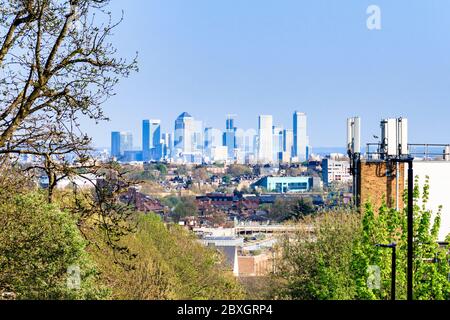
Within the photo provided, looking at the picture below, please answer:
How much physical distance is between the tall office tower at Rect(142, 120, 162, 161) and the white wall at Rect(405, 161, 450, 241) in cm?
1362

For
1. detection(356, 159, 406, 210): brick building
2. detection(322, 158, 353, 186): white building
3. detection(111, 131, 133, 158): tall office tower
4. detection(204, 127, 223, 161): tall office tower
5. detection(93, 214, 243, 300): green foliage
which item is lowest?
detection(93, 214, 243, 300): green foliage

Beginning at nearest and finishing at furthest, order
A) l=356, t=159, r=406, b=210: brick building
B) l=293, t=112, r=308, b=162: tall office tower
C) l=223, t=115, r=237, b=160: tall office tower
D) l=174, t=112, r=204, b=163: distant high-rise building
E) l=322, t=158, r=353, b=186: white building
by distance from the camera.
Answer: l=356, t=159, r=406, b=210: brick building, l=174, t=112, r=204, b=163: distant high-rise building, l=293, t=112, r=308, b=162: tall office tower, l=223, t=115, r=237, b=160: tall office tower, l=322, t=158, r=353, b=186: white building

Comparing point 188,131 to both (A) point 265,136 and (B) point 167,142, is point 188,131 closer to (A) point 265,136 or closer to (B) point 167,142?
(B) point 167,142

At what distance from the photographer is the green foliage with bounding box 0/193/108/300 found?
872cm

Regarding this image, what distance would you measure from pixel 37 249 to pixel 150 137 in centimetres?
3064

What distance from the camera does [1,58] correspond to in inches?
267

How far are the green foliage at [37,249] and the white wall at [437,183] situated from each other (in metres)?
12.7

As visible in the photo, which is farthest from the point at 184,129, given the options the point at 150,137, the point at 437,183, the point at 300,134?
the point at 437,183

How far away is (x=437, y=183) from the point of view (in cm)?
2180

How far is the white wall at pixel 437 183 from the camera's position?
2164 centimetres

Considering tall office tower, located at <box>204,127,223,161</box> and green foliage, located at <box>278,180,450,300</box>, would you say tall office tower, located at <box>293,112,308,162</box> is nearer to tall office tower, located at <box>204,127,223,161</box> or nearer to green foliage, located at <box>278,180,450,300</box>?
tall office tower, located at <box>204,127,223,161</box>

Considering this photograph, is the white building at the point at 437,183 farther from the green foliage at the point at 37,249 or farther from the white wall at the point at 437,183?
the green foliage at the point at 37,249

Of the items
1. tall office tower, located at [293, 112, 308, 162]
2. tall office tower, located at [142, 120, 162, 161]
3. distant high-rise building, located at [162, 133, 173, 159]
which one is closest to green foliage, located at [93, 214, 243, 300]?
tall office tower, located at [142, 120, 162, 161]

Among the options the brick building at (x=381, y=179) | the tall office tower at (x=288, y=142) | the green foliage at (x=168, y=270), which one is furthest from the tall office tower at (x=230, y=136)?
the brick building at (x=381, y=179)
